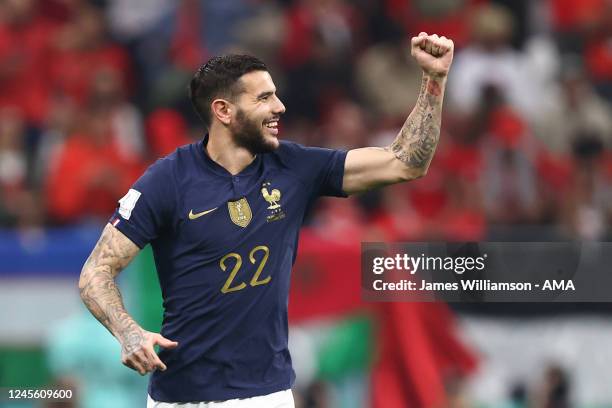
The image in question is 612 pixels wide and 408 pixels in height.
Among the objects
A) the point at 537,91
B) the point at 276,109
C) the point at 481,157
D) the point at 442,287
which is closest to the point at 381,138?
the point at 481,157

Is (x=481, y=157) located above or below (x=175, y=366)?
above

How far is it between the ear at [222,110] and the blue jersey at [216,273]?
0.72 ft

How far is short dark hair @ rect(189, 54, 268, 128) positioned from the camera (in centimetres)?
602

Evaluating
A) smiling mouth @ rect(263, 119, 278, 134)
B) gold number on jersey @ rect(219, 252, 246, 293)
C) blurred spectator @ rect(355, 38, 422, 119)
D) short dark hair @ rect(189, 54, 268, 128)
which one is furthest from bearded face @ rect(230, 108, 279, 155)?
blurred spectator @ rect(355, 38, 422, 119)

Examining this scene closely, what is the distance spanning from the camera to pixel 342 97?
12625 mm

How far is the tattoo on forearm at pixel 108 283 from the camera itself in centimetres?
567

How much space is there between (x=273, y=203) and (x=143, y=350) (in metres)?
0.90

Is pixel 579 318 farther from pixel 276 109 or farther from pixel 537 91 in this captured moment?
pixel 537 91

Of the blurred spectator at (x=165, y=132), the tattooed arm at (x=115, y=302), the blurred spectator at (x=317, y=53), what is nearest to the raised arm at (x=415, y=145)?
the tattooed arm at (x=115, y=302)

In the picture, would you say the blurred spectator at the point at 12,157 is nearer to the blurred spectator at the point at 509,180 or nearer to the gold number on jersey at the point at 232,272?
the blurred spectator at the point at 509,180

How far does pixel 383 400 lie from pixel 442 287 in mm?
2495

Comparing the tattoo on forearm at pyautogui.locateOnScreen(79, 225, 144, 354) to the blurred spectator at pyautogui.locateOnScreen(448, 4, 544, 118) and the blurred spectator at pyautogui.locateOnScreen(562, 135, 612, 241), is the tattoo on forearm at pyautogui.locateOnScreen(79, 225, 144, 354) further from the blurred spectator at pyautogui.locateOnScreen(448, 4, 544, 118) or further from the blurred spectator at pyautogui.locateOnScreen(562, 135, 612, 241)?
the blurred spectator at pyautogui.locateOnScreen(448, 4, 544, 118)

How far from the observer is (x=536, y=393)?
354 inches

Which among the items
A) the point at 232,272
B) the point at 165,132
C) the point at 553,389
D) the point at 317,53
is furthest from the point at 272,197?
the point at 317,53
